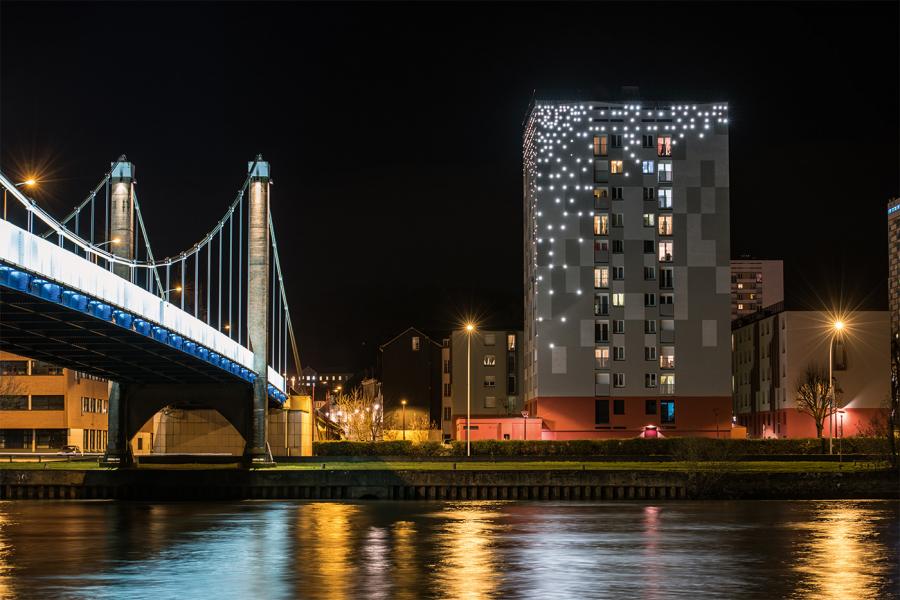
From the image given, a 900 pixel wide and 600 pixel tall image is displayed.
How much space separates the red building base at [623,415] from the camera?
351 ft

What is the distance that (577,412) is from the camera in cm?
10738

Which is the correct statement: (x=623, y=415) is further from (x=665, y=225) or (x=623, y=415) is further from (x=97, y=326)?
(x=97, y=326)

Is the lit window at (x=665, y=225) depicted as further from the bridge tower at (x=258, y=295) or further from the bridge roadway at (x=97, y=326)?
the bridge roadway at (x=97, y=326)

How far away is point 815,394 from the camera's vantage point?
10888cm

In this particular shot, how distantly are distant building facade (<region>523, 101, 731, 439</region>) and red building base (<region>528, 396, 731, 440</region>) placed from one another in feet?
0.25

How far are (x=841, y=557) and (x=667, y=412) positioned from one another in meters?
70.7

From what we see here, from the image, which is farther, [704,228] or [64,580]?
[704,228]

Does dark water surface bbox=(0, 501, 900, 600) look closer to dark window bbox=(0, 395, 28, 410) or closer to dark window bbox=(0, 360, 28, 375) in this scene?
dark window bbox=(0, 395, 28, 410)

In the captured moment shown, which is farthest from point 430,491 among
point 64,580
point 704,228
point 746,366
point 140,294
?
point 746,366

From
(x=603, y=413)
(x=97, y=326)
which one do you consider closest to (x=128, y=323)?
(x=97, y=326)

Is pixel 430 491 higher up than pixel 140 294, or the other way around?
pixel 140 294

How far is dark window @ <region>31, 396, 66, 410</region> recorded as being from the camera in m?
120

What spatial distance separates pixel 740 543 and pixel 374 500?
2542 cm

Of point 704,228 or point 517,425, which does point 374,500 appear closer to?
point 517,425
